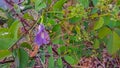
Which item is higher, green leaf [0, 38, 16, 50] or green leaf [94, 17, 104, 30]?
green leaf [94, 17, 104, 30]

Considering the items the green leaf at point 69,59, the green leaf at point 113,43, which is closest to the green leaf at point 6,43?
the green leaf at point 69,59

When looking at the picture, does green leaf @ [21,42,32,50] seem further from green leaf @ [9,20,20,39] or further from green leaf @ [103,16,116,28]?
green leaf @ [103,16,116,28]

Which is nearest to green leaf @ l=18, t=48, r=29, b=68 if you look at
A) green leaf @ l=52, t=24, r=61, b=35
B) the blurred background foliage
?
the blurred background foliage

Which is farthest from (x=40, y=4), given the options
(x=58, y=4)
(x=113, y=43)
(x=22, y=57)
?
(x=113, y=43)

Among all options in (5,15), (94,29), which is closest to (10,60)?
(5,15)

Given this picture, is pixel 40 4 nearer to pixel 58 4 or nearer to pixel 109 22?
pixel 58 4

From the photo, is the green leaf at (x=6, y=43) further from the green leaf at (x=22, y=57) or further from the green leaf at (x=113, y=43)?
the green leaf at (x=113, y=43)

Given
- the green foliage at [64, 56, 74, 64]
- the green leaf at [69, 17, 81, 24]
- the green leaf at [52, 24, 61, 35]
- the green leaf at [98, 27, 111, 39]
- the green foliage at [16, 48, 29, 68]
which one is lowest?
the green foliage at [64, 56, 74, 64]
